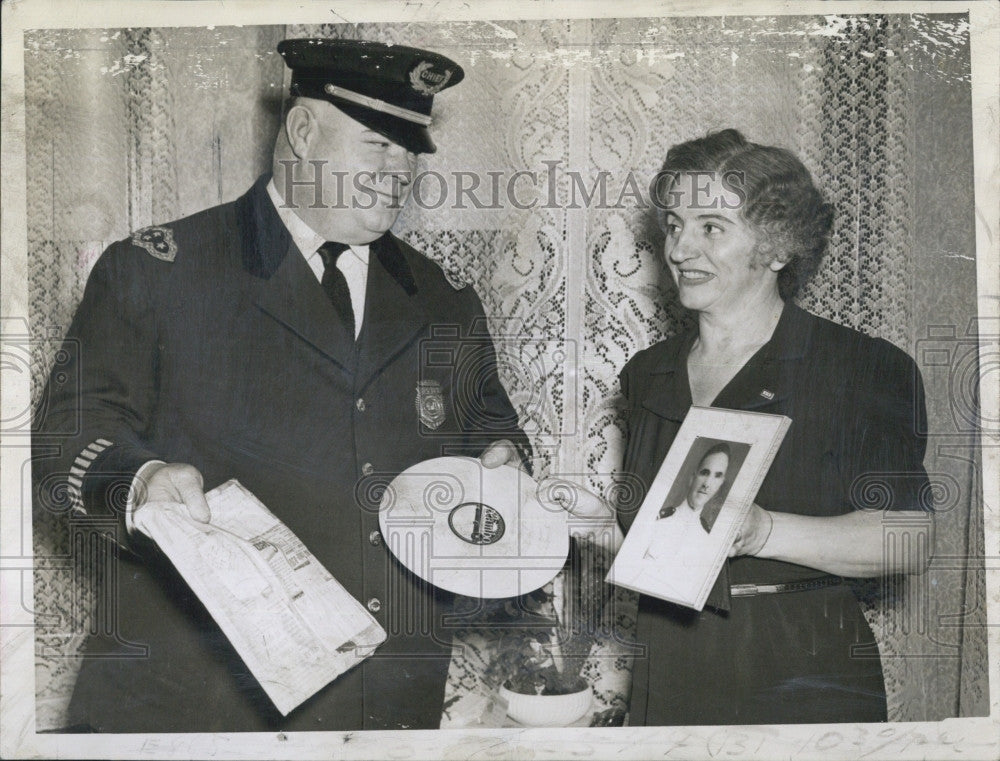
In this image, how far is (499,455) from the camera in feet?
10.3

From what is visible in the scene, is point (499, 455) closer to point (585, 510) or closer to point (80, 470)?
point (585, 510)

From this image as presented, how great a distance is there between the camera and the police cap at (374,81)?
307cm

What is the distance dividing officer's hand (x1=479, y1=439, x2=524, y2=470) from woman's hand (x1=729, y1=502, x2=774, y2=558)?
27.4 inches

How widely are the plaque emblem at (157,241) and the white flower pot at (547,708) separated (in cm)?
172

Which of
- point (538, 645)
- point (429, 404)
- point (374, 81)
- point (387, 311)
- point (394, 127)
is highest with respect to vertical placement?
point (374, 81)

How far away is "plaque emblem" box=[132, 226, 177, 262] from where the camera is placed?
3.09 meters

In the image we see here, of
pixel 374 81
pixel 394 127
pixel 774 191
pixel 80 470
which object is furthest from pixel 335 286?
pixel 774 191

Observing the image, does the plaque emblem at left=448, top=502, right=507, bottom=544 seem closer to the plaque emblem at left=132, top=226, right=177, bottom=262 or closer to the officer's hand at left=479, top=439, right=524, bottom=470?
the officer's hand at left=479, top=439, right=524, bottom=470

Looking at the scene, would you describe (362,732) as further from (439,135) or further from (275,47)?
(275,47)

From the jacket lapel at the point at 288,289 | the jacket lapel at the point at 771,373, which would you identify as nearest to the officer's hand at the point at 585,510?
the jacket lapel at the point at 771,373

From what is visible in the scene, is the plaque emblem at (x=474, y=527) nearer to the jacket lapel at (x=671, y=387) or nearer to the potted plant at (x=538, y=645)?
the potted plant at (x=538, y=645)

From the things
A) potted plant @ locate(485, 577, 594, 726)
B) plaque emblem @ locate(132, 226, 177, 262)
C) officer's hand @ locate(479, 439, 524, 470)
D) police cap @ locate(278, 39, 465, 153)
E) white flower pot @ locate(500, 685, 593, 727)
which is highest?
police cap @ locate(278, 39, 465, 153)

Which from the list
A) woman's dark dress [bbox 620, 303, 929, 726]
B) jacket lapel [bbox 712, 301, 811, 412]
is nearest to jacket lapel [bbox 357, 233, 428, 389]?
woman's dark dress [bbox 620, 303, 929, 726]

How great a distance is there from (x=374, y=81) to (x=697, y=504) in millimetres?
1634
